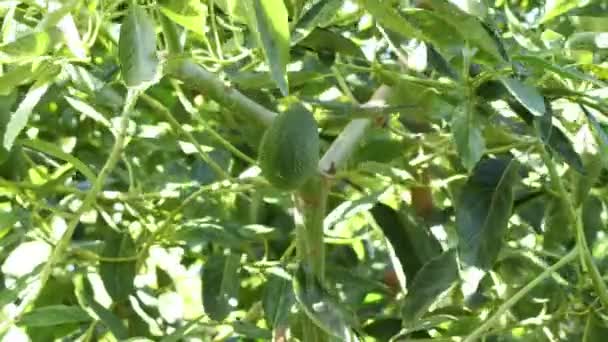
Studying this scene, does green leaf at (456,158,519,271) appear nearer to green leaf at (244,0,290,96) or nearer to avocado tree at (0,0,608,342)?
avocado tree at (0,0,608,342)

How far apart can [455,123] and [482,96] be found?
0.03 m

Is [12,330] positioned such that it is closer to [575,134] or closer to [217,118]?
[217,118]

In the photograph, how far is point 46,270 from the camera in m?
0.52

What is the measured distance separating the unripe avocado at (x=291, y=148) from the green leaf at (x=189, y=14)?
0.07m

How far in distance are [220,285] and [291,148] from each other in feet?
0.67

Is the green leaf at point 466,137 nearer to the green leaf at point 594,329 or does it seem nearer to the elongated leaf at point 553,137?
the elongated leaf at point 553,137

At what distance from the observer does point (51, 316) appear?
0.58m

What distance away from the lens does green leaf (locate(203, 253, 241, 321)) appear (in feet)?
2.13

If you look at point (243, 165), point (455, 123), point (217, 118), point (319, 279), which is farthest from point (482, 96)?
point (243, 165)

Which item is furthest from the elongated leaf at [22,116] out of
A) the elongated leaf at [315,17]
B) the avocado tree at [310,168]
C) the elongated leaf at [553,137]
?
the elongated leaf at [553,137]

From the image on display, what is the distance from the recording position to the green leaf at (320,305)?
→ 52 centimetres

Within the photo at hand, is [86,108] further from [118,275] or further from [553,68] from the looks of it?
[553,68]

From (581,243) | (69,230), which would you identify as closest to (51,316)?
(69,230)

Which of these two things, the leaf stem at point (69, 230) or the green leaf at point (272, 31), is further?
the leaf stem at point (69, 230)
